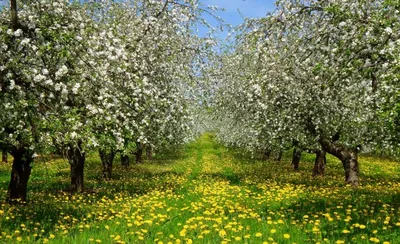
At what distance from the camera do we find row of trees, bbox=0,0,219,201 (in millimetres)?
7590

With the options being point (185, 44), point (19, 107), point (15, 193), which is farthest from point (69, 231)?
point (185, 44)

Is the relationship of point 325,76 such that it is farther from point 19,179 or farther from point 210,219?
point 19,179

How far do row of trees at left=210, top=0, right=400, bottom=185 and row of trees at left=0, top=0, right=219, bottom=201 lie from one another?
114 inches

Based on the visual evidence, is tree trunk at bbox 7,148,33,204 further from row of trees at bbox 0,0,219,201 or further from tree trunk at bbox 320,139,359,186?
tree trunk at bbox 320,139,359,186

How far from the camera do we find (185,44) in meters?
15.4

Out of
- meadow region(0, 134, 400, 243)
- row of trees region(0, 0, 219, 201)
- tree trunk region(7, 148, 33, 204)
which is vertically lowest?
meadow region(0, 134, 400, 243)

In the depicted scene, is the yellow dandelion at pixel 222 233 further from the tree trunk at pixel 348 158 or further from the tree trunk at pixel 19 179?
the tree trunk at pixel 348 158

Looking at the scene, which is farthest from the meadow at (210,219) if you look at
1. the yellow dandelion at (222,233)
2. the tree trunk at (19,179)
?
the tree trunk at (19,179)

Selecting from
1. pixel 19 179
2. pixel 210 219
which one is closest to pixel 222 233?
pixel 210 219

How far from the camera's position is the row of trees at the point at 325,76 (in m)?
8.02

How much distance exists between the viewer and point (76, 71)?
8.20m

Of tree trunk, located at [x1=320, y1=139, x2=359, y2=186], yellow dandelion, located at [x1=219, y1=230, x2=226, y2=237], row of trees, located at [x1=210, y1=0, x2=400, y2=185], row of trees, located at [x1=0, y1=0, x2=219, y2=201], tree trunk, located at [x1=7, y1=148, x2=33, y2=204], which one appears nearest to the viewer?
yellow dandelion, located at [x1=219, y1=230, x2=226, y2=237]

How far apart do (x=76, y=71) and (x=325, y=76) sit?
570 centimetres

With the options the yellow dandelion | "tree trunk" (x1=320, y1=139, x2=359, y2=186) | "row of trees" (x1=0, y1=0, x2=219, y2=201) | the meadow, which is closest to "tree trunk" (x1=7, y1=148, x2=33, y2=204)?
"row of trees" (x1=0, y1=0, x2=219, y2=201)
